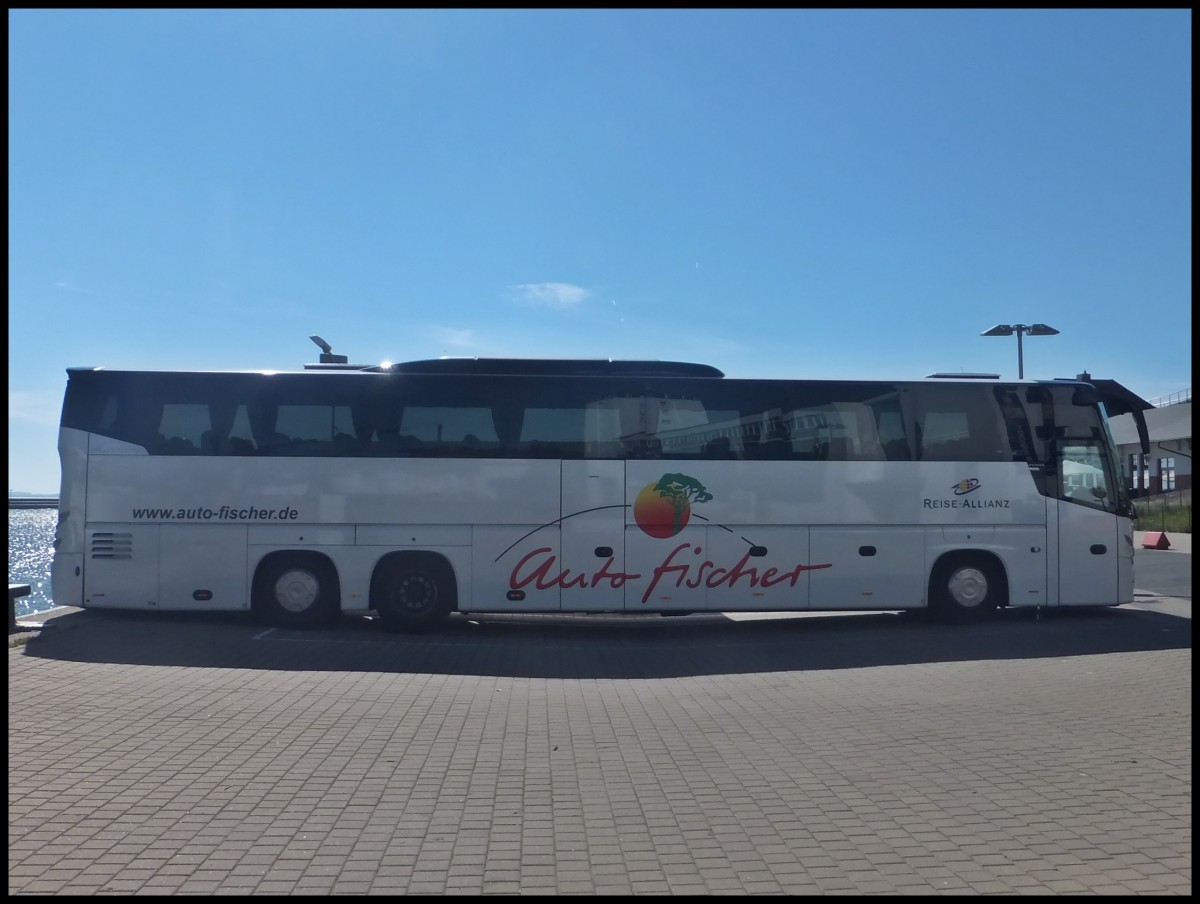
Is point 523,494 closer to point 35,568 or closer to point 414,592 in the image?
point 414,592

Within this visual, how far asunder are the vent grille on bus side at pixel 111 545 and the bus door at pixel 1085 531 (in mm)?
12164

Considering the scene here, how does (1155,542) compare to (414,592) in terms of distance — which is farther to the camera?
(1155,542)

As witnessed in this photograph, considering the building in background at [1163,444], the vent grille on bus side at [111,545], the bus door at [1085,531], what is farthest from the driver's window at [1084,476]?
the building in background at [1163,444]

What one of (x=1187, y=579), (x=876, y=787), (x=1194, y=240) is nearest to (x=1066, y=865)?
(x=876, y=787)

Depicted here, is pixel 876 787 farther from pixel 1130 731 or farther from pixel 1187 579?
pixel 1187 579

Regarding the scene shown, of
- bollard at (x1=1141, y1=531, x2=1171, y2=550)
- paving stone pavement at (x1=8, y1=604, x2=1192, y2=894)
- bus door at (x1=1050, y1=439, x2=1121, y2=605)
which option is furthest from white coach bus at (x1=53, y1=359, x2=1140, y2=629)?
bollard at (x1=1141, y1=531, x2=1171, y2=550)

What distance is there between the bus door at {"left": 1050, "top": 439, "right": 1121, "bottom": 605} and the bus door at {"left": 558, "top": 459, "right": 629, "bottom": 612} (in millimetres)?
5936

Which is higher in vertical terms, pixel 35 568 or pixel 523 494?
pixel 523 494

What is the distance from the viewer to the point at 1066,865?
192 inches

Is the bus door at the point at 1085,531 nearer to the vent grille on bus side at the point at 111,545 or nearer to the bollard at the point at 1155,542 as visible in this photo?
the vent grille on bus side at the point at 111,545

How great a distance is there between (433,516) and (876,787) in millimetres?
8297

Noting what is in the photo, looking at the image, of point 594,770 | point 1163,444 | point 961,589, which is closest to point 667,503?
point 961,589

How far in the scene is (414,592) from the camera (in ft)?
45.1

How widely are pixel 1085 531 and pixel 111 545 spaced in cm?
1286
